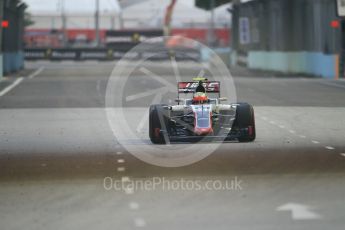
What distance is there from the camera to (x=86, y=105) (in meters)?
30.2

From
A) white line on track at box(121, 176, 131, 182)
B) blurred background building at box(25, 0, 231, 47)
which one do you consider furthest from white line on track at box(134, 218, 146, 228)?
blurred background building at box(25, 0, 231, 47)

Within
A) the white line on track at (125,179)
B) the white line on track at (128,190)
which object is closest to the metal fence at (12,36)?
the white line on track at (125,179)

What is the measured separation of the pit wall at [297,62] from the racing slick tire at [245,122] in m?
34.0

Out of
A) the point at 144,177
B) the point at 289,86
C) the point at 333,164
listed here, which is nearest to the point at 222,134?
the point at 333,164

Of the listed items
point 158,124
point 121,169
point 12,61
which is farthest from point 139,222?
point 12,61

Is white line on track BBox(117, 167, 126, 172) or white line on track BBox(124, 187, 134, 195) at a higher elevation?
white line on track BBox(117, 167, 126, 172)

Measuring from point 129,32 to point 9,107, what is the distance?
81.8 m

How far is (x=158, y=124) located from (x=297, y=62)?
4300cm

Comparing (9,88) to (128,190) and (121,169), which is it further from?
(128,190)

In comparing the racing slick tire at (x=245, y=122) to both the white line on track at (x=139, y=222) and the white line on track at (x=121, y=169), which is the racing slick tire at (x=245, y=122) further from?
the white line on track at (x=139, y=222)

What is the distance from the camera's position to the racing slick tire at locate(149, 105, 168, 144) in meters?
17.4

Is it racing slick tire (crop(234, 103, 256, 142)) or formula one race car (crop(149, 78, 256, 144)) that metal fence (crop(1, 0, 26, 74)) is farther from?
racing slick tire (crop(234, 103, 256, 142))

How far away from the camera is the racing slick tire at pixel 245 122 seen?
17.5 metres

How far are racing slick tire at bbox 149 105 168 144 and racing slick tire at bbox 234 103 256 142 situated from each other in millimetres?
1310
